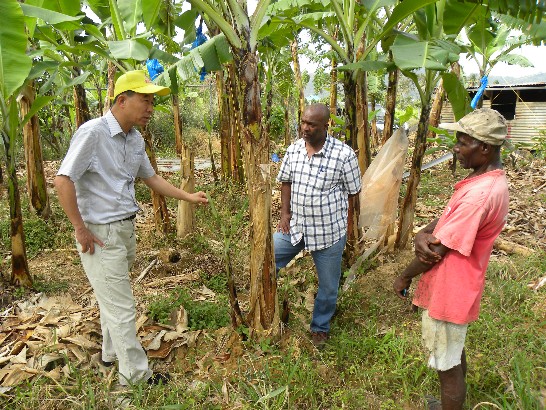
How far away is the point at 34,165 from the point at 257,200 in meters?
3.92

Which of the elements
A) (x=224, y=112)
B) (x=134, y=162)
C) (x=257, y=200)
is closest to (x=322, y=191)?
(x=257, y=200)

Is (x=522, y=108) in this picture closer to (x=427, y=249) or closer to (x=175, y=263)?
(x=175, y=263)

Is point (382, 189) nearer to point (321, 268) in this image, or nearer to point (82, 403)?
point (321, 268)

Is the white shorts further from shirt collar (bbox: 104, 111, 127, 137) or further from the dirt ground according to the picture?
shirt collar (bbox: 104, 111, 127, 137)

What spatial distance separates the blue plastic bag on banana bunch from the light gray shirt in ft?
7.37

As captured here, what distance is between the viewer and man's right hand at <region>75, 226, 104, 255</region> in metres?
2.38

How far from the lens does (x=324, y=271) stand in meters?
3.05

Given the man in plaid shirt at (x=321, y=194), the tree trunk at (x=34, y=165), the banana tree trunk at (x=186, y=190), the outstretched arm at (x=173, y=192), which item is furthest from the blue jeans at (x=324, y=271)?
the tree trunk at (x=34, y=165)

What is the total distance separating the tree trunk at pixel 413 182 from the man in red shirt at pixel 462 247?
6.95 ft

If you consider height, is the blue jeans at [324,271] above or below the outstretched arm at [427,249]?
below

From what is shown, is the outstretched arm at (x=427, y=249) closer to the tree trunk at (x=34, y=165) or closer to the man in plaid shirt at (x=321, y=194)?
the man in plaid shirt at (x=321, y=194)

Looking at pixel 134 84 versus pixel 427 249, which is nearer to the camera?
pixel 427 249

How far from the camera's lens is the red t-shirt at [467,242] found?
1.87 m

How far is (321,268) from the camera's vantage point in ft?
10.1
